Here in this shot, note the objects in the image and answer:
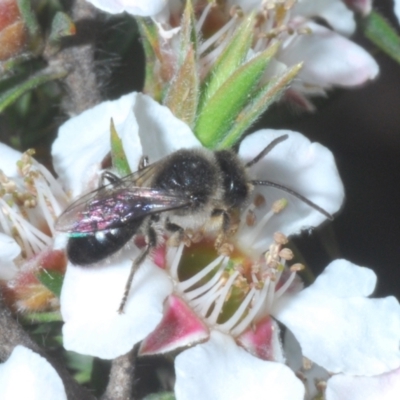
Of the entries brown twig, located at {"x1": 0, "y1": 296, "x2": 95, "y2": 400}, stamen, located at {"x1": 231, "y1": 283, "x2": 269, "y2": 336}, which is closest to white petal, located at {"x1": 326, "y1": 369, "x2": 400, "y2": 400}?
stamen, located at {"x1": 231, "y1": 283, "x2": 269, "y2": 336}

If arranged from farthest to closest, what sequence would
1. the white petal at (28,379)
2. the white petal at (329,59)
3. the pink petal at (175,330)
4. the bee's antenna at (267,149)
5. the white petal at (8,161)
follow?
the white petal at (329,59) < the white petal at (8,161) < the bee's antenna at (267,149) < the pink petal at (175,330) < the white petal at (28,379)

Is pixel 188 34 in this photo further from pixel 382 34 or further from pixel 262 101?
pixel 382 34

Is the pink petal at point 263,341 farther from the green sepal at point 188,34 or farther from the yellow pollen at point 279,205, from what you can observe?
the green sepal at point 188,34

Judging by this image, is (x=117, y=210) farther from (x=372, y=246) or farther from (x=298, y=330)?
(x=372, y=246)

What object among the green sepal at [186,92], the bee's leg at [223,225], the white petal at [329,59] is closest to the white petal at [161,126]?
the green sepal at [186,92]

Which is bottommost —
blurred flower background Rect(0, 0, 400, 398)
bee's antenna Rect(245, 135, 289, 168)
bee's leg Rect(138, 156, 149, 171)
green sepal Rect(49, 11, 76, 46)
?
blurred flower background Rect(0, 0, 400, 398)

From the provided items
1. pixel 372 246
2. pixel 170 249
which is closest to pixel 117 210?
pixel 170 249

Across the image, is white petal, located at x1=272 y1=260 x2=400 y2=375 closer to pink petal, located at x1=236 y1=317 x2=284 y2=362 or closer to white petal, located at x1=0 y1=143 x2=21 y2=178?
pink petal, located at x1=236 y1=317 x2=284 y2=362

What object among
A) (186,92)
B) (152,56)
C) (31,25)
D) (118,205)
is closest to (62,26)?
(31,25)
